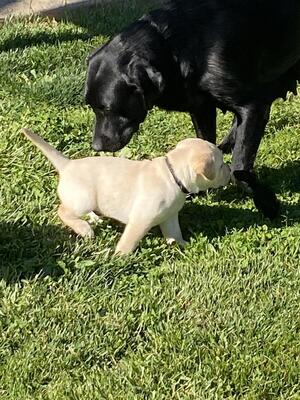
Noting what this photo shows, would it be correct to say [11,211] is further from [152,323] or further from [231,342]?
[231,342]

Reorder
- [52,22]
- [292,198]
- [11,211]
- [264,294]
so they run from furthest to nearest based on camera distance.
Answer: [52,22] < [292,198] < [11,211] < [264,294]

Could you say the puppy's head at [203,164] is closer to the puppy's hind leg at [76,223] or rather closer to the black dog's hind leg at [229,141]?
the puppy's hind leg at [76,223]

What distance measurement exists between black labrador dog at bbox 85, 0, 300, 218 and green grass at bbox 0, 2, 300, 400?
322 millimetres

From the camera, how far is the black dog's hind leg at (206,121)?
4162 millimetres

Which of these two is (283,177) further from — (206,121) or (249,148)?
(206,121)

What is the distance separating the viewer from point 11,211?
3.86 meters

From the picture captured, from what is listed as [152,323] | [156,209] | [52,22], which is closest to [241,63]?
[156,209]

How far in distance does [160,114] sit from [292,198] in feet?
4.23

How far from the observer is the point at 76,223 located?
3641 mm

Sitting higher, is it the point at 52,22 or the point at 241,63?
the point at 241,63

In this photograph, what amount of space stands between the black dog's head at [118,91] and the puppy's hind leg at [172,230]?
58cm

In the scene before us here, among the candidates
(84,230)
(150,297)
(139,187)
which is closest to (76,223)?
(84,230)

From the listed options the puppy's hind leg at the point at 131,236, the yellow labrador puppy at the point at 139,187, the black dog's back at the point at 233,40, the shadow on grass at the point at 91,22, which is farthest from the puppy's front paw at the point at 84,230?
the shadow on grass at the point at 91,22

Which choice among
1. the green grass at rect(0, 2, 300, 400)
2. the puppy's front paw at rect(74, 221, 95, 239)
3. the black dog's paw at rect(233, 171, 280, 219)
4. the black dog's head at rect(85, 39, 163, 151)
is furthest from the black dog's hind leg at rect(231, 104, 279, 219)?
the puppy's front paw at rect(74, 221, 95, 239)
